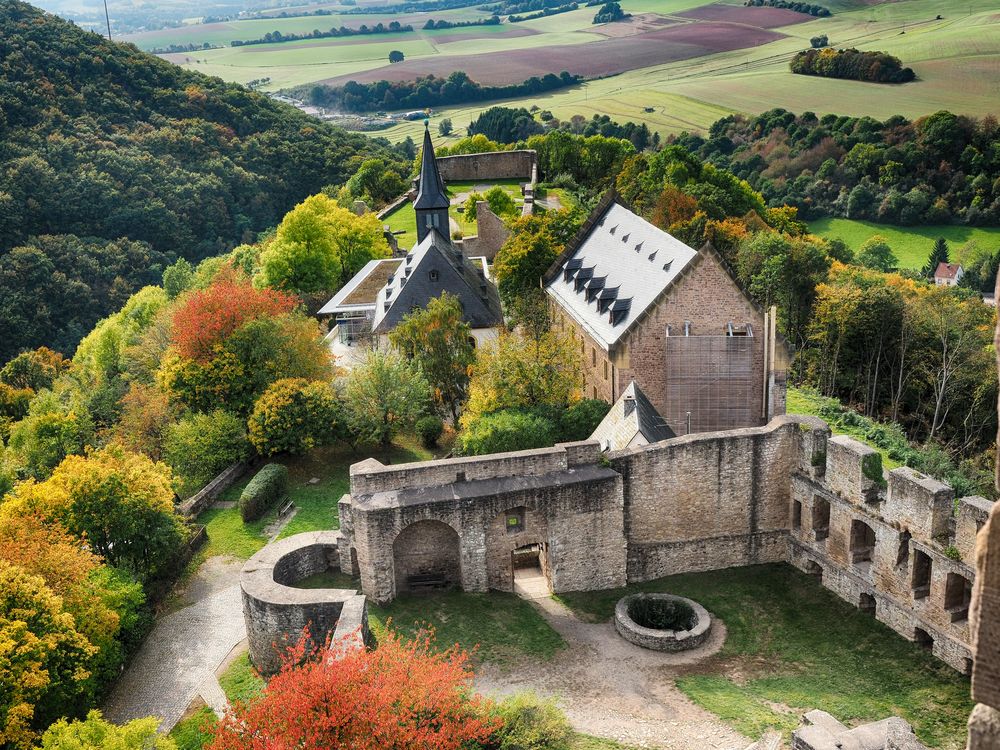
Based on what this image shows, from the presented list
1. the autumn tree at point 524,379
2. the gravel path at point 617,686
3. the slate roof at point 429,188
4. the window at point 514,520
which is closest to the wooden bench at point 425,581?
the window at point 514,520

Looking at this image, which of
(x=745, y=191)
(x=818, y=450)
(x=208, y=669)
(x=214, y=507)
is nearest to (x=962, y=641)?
(x=818, y=450)

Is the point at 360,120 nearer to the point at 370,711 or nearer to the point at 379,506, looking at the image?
the point at 379,506

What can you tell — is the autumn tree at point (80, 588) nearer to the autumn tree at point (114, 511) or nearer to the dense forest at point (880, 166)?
the autumn tree at point (114, 511)

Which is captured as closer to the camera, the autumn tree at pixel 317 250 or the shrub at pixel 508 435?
the shrub at pixel 508 435

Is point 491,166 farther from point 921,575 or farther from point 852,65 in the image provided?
point 921,575

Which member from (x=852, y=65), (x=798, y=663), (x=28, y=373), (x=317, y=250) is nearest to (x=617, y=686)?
(x=798, y=663)
